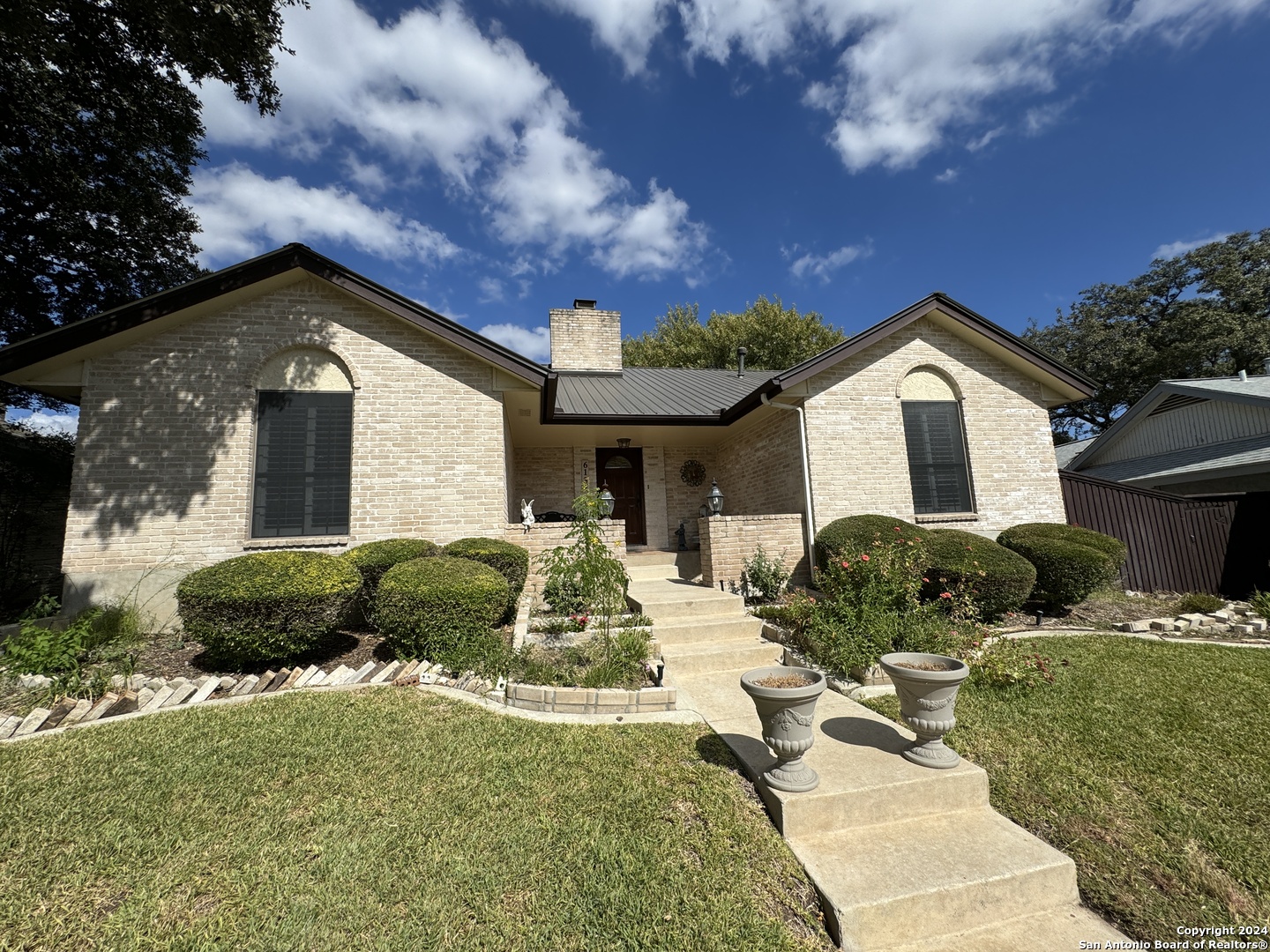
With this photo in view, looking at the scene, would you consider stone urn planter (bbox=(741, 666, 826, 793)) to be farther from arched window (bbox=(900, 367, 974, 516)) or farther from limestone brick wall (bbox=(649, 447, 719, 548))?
limestone brick wall (bbox=(649, 447, 719, 548))

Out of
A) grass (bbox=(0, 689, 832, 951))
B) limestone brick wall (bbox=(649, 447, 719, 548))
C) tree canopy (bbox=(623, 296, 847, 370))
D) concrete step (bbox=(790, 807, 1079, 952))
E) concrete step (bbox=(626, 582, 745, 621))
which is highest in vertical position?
tree canopy (bbox=(623, 296, 847, 370))

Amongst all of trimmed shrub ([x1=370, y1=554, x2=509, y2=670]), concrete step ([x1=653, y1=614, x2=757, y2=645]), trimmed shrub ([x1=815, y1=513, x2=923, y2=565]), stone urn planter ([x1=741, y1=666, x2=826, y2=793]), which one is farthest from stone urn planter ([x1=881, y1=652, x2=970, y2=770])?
trimmed shrub ([x1=815, y1=513, x2=923, y2=565])

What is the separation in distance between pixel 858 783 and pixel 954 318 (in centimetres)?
965

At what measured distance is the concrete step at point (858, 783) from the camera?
2.88m

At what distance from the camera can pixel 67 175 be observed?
9938 mm

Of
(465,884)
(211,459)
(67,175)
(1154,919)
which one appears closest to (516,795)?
(465,884)

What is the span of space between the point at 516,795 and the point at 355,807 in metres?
0.94

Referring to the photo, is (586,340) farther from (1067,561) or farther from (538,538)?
(1067,561)

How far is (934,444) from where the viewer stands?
31.9 feet

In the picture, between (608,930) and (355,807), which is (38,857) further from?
(608,930)

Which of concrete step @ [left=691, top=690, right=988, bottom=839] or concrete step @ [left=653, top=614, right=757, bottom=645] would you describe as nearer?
concrete step @ [left=691, top=690, right=988, bottom=839]

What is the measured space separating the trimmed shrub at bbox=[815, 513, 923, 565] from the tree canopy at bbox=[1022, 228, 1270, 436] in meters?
23.6

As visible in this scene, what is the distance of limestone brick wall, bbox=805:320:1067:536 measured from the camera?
359 inches

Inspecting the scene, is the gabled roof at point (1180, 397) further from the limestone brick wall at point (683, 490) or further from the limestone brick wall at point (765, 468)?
the limestone brick wall at point (683, 490)
